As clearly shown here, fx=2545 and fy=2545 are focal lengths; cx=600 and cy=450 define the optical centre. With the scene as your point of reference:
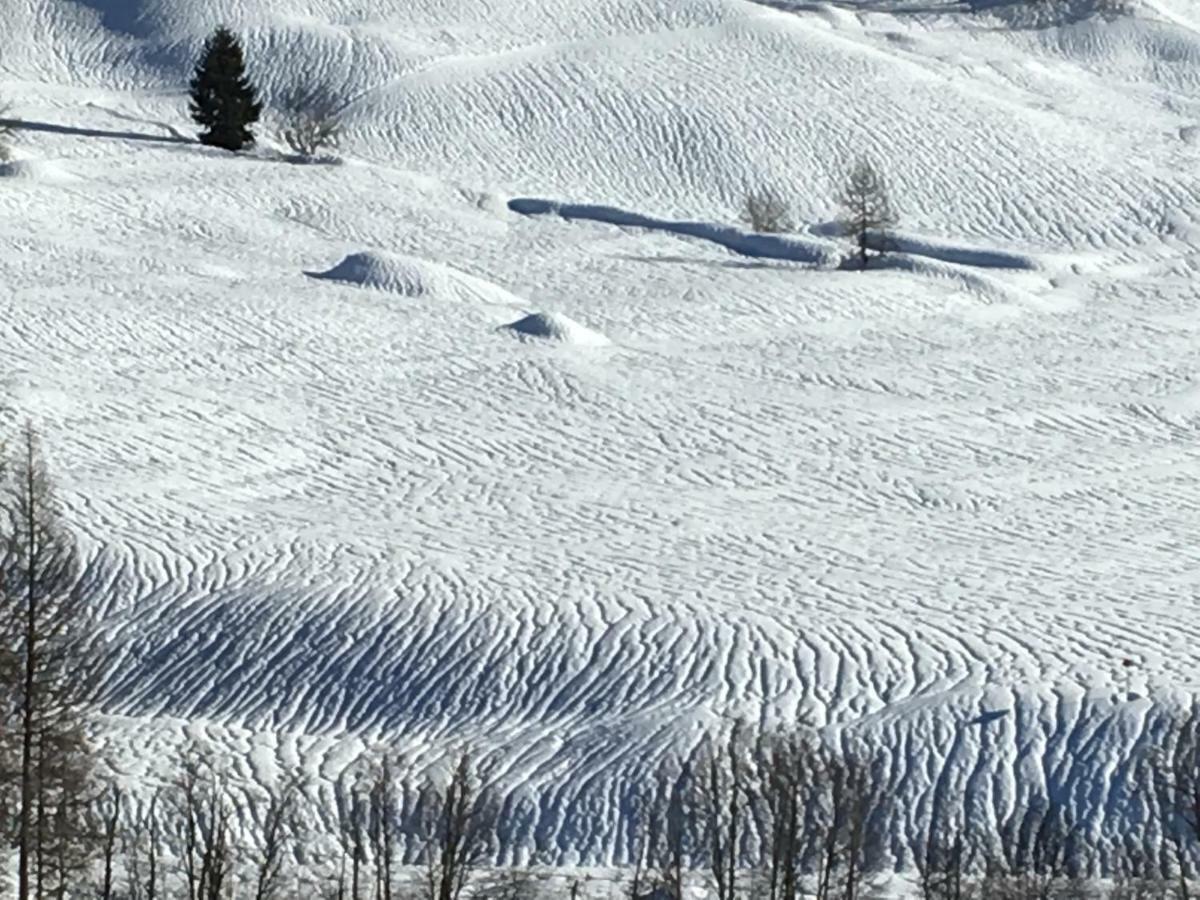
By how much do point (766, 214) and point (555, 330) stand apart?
15625 millimetres

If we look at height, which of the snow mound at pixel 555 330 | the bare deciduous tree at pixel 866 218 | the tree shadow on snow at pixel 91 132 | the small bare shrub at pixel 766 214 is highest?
the bare deciduous tree at pixel 866 218

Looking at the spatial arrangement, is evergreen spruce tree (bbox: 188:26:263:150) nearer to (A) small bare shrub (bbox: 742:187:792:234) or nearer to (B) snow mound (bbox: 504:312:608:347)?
(A) small bare shrub (bbox: 742:187:792:234)

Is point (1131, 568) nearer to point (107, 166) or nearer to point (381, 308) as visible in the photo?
point (381, 308)

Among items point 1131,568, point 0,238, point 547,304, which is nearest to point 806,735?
point 1131,568

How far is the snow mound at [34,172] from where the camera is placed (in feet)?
220

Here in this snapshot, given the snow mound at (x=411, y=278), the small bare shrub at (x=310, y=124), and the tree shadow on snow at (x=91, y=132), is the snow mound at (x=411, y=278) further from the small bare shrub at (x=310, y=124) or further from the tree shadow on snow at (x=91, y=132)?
the tree shadow on snow at (x=91, y=132)

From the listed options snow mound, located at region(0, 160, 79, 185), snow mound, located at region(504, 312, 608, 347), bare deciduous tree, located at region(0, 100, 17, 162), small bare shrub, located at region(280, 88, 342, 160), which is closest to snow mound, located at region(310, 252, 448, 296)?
snow mound, located at region(504, 312, 608, 347)

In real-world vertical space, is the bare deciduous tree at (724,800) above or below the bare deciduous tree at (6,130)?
above

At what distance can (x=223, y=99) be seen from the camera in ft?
246

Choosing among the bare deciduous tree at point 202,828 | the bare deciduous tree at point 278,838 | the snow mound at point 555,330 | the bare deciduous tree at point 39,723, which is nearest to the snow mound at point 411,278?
the snow mound at point 555,330

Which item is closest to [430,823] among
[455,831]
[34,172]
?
[455,831]

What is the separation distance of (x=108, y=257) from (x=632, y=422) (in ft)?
52.4

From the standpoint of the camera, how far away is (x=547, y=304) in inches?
2442

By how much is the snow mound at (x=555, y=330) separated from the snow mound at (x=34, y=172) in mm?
15685
